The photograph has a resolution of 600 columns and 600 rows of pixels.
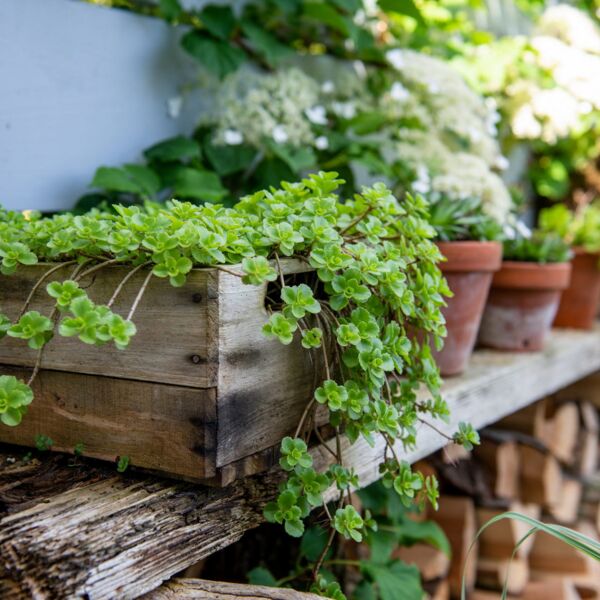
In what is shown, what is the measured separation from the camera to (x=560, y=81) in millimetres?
2453

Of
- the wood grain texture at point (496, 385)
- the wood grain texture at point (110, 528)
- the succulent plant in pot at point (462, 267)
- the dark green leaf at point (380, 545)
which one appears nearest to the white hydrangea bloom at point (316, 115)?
the succulent plant in pot at point (462, 267)

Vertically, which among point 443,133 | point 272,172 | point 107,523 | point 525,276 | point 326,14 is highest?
point 326,14

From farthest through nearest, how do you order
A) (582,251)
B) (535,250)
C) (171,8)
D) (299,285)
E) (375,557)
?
(582,251), (535,250), (171,8), (375,557), (299,285)

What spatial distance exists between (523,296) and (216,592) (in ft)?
4.26

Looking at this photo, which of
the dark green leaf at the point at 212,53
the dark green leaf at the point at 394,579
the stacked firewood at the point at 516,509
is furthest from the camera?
the stacked firewood at the point at 516,509

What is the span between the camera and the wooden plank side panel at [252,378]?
3.05ft

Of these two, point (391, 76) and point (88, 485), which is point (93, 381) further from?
point (391, 76)

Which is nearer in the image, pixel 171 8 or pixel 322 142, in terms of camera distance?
pixel 171 8

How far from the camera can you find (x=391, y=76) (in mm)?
2217

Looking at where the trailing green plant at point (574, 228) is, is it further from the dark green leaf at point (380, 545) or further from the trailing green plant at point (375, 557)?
the dark green leaf at point (380, 545)

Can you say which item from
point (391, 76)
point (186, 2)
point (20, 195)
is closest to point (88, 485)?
point (20, 195)

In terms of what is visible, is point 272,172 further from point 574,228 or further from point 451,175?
point 574,228

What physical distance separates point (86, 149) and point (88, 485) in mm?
871

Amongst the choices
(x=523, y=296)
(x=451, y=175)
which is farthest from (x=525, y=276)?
(x=451, y=175)
